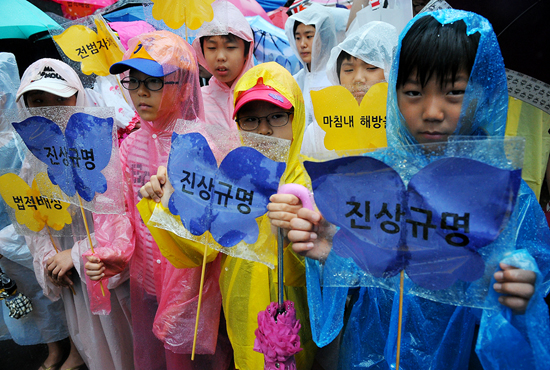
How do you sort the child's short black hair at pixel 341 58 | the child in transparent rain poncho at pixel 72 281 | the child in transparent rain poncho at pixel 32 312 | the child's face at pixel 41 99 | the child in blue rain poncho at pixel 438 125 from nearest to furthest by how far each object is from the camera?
the child in blue rain poncho at pixel 438 125 < the child in transparent rain poncho at pixel 72 281 < the child's face at pixel 41 99 < the child's short black hair at pixel 341 58 < the child in transparent rain poncho at pixel 32 312

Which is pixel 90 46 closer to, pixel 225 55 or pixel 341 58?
pixel 225 55

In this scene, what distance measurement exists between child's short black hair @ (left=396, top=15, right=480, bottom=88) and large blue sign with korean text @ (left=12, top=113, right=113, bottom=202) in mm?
1163

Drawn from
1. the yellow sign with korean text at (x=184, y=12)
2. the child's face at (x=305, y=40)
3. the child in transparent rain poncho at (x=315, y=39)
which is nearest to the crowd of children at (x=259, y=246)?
the yellow sign with korean text at (x=184, y=12)

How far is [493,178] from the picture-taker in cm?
86

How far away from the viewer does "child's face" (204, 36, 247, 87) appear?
2.84 meters

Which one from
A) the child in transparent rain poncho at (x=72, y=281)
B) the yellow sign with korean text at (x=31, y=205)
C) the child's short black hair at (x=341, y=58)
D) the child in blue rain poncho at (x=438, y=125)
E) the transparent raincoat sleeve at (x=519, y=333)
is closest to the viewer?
the transparent raincoat sleeve at (x=519, y=333)

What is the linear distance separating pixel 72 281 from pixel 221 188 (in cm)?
148

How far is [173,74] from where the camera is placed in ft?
6.53

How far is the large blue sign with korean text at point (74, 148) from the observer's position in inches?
62.5

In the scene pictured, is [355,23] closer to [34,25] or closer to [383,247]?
[383,247]

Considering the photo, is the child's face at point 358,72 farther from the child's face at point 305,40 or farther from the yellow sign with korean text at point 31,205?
the yellow sign with korean text at point 31,205

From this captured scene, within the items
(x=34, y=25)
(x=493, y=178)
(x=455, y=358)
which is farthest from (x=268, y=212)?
(x=34, y=25)

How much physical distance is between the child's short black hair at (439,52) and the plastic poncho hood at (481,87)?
19mm

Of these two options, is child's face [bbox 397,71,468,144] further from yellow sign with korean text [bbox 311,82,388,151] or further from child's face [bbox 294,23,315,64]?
child's face [bbox 294,23,315,64]
